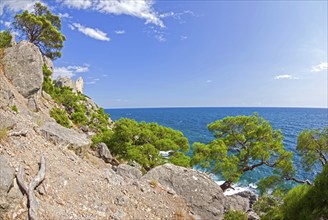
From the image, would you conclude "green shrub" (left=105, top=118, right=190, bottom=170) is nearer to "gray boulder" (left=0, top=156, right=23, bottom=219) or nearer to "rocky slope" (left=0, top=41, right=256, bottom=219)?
"rocky slope" (left=0, top=41, right=256, bottom=219)

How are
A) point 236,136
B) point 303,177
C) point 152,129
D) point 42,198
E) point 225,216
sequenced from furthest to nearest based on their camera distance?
point 303,177 → point 152,129 → point 236,136 → point 225,216 → point 42,198

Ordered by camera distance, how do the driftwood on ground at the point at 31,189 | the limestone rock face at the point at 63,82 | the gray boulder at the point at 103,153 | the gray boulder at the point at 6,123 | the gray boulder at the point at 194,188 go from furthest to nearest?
the limestone rock face at the point at 63,82 < the gray boulder at the point at 103,153 < the gray boulder at the point at 194,188 < the gray boulder at the point at 6,123 < the driftwood on ground at the point at 31,189

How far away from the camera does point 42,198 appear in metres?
8.93

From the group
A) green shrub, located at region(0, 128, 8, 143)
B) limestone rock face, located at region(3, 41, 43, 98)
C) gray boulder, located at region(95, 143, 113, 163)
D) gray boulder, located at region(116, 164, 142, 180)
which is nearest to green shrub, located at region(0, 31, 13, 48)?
limestone rock face, located at region(3, 41, 43, 98)

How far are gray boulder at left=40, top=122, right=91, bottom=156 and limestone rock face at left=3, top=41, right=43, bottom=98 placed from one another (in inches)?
366

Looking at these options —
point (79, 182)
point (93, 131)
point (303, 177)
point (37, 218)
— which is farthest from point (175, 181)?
point (93, 131)

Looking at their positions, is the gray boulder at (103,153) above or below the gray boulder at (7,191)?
below

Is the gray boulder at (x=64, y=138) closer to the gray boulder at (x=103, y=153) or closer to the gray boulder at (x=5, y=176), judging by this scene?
the gray boulder at (x=5, y=176)

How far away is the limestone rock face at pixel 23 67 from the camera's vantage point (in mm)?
21484

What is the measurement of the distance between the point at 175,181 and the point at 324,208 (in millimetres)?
8536

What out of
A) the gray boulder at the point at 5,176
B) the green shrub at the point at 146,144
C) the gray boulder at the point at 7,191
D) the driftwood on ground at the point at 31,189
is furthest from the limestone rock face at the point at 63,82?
the gray boulder at the point at 7,191

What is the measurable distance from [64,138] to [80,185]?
4371 millimetres

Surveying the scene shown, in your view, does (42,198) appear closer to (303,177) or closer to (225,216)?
(225,216)

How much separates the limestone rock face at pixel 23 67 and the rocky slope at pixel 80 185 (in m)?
3.87
